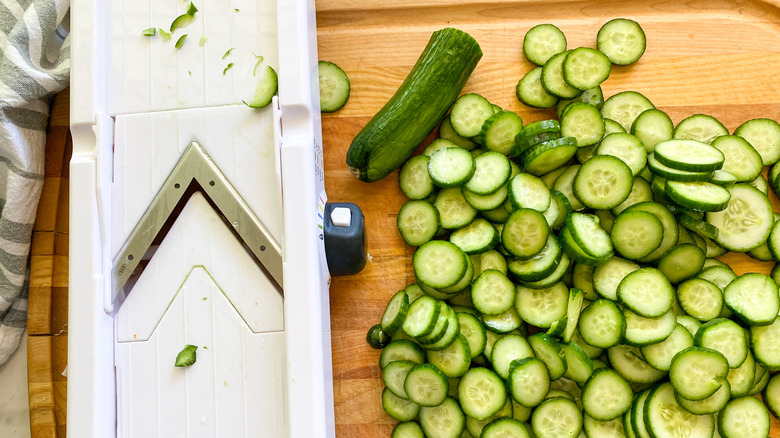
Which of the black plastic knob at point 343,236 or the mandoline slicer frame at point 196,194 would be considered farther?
the black plastic knob at point 343,236

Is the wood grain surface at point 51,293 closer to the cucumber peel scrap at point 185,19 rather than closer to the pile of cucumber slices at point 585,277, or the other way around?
the cucumber peel scrap at point 185,19

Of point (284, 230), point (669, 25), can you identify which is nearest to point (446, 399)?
point (284, 230)

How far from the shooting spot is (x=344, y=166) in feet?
6.79

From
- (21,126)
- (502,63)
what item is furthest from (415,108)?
(21,126)

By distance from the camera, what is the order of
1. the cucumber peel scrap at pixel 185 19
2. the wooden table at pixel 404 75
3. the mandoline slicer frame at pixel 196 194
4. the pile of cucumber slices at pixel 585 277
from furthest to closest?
1. the wooden table at pixel 404 75
2. the pile of cucumber slices at pixel 585 277
3. the cucumber peel scrap at pixel 185 19
4. the mandoline slicer frame at pixel 196 194

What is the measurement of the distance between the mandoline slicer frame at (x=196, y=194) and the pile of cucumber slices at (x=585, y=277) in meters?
0.40

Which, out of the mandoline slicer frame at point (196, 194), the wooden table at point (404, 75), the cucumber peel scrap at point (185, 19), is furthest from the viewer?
the wooden table at point (404, 75)

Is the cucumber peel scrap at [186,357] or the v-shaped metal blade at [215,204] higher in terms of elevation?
the v-shaped metal blade at [215,204]

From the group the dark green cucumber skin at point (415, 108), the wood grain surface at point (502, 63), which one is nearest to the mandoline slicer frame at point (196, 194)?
the dark green cucumber skin at point (415, 108)

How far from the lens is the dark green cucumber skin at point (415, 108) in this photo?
6.29ft

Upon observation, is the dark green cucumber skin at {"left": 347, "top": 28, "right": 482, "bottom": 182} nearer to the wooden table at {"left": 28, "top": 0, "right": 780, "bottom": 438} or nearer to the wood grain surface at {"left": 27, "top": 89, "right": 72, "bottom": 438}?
the wooden table at {"left": 28, "top": 0, "right": 780, "bottom": 438}

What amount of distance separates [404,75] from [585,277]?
2.95ft

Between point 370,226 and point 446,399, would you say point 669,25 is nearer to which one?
point 370,226

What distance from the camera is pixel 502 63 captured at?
2.11 m
